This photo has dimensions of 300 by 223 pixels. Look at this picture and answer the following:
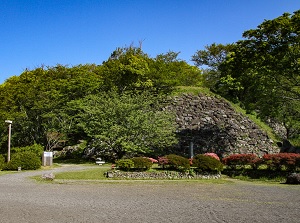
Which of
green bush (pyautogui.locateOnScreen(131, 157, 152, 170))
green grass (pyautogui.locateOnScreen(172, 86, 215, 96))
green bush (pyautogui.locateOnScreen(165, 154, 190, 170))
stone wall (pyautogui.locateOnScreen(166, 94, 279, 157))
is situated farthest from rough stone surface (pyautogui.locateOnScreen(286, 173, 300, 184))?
green grass (pyautogui.locateOnScreen(172, 86, 215, 96))

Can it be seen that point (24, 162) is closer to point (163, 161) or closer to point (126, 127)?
point (126, 127)

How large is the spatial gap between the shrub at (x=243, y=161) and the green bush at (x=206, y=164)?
2.09 m

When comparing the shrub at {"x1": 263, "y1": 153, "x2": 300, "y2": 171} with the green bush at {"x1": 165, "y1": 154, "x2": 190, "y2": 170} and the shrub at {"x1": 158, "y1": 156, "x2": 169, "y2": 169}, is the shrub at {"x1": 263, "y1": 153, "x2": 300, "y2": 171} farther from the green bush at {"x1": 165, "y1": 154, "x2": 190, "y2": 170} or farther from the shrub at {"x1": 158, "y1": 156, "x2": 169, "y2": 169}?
the shrub at {"x1": 158, "y1": 156, "x2": 169, "y2": 169}

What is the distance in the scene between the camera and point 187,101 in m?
35.6

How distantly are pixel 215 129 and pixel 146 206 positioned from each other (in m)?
23.3

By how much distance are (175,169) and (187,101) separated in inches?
682

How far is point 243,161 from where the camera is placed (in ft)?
65.4

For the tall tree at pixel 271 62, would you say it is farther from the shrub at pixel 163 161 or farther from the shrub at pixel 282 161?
the shrub at pixel 163 161

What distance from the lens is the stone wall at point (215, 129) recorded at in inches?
1165

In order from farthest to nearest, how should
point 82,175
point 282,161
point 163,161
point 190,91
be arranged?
1. point 190,91
2. point 163,161
3. point 282,161
4. point 82,175

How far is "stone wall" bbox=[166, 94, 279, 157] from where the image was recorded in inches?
1165

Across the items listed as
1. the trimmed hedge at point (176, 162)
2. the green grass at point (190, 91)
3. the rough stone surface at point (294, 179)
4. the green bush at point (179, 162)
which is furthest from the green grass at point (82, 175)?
the green grass at point (190, 91)

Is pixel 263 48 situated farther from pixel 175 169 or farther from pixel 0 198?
pixel 0 198

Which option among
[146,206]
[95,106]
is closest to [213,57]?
[95,106]
